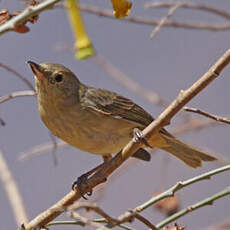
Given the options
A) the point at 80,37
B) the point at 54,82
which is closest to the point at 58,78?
the point at 54,82

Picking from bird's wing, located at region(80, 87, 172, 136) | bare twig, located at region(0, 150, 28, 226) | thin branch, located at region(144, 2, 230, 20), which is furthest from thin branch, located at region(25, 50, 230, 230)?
bird's wing, located at region(80, 87, 172, 136)

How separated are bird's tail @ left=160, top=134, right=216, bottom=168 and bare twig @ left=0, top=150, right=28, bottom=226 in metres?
1.59

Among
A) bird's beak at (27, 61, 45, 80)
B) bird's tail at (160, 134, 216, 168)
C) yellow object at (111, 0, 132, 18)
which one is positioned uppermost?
bird's beak at (27, 61, 45, 80)

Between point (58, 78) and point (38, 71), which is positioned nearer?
point (38, 71)

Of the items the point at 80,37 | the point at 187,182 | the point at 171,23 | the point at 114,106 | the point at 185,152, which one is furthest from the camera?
the point at 185,152

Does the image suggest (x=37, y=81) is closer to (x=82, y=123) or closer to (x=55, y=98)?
(x=55, y=98)

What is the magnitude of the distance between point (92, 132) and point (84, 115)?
157 millimetres

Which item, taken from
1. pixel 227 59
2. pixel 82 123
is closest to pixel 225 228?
pixel 82 123

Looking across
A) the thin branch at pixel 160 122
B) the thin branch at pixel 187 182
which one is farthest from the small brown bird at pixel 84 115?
the thin branch at pixel 187 182

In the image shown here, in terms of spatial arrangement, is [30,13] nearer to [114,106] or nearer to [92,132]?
[92,132]

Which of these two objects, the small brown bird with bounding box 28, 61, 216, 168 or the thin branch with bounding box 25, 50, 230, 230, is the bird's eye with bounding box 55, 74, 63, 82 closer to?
the small brown bird with bounding box 28, 61, 216, 168

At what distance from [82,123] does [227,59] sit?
205 cm

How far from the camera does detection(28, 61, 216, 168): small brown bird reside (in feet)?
11.7

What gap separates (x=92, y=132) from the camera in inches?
140
